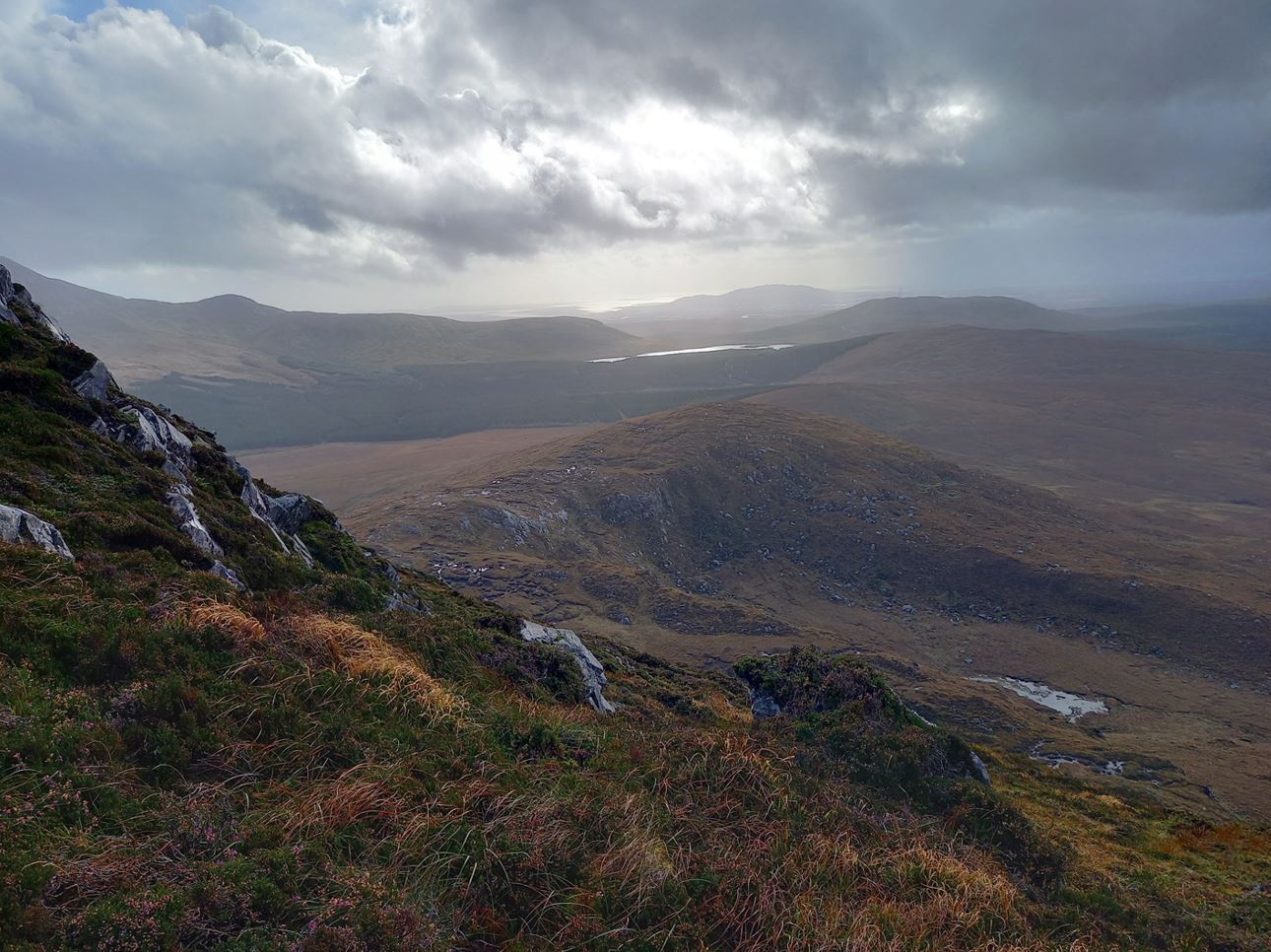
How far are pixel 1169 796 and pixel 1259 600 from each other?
4105 cm

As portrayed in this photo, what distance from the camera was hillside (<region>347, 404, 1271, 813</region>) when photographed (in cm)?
4400

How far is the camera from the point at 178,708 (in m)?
7.27

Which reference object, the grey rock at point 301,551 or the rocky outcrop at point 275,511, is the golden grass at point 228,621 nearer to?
the grey rock at point 301,551

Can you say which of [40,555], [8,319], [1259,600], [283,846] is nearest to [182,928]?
[283,846]

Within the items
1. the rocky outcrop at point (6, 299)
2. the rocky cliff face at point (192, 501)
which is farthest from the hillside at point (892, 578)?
the rocky outcrop at point (6, 299)

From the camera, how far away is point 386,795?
714cm

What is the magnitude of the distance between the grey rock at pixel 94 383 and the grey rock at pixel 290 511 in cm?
512

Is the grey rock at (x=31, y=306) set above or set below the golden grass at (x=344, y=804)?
above

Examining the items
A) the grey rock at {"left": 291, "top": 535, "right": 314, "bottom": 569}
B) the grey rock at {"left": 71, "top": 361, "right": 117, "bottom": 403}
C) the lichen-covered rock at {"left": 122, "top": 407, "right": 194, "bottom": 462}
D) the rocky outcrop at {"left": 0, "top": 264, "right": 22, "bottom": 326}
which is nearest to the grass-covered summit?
the lichen-covered rock at {"left": 122, "top": 407, "right": 194, "bottom": 462}

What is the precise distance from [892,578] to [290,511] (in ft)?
192

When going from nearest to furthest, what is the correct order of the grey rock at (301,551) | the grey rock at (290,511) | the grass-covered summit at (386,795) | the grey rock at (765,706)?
the grass-covered summit at (386,795) → the grey rock at (301,551) → the grey rock at (765,706) → the grey rock at (290,511)

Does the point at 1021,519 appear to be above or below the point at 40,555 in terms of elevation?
below

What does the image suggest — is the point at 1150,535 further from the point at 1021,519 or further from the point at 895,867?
the point at 895,867

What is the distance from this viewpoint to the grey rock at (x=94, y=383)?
16922 mm
